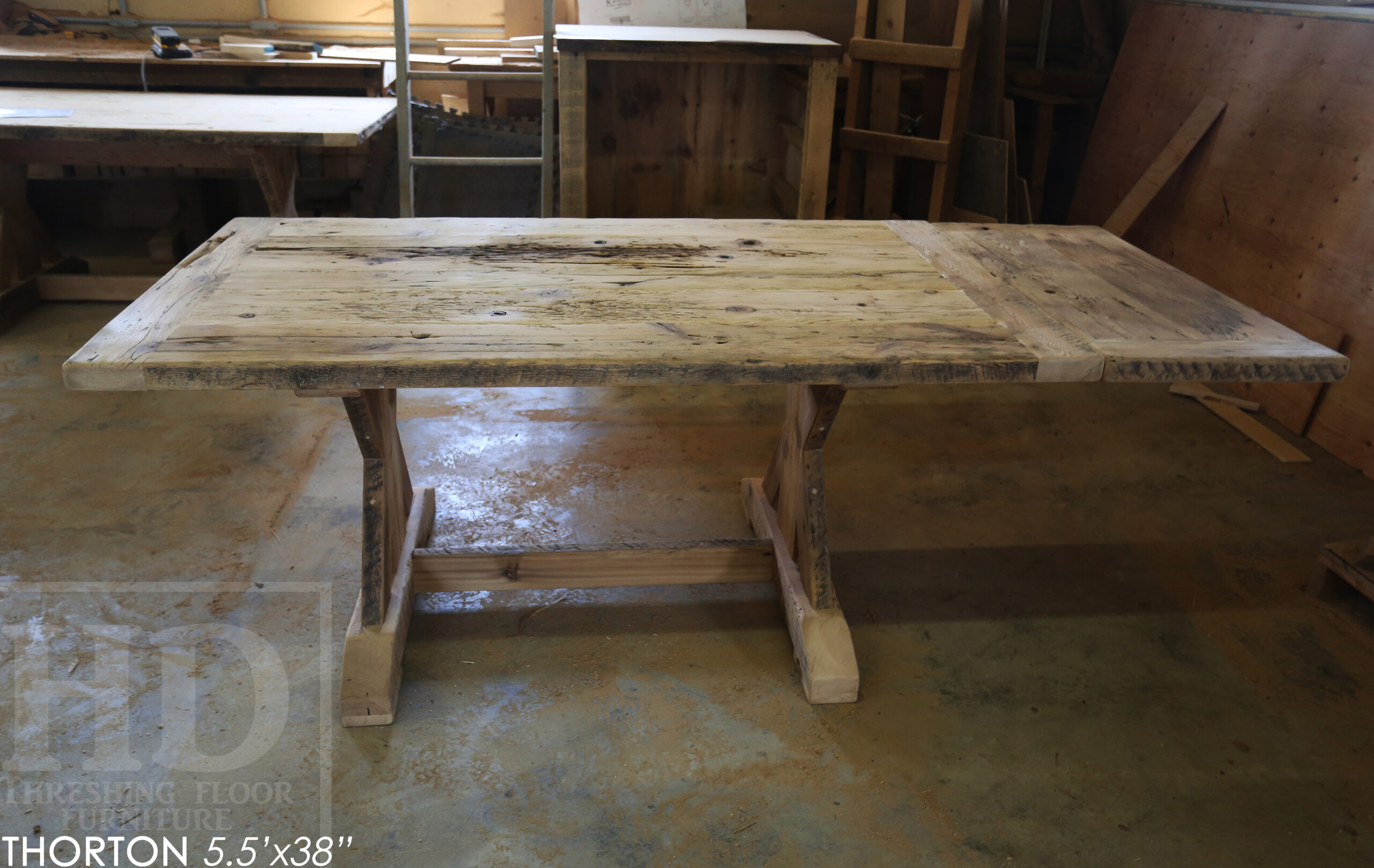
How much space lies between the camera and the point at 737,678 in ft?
6.47

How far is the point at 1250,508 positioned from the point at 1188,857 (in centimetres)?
144

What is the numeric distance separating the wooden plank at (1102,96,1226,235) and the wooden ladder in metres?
0.70

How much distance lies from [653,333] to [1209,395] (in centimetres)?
269

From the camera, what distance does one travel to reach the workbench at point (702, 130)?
322cm

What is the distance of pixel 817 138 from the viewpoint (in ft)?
10.7

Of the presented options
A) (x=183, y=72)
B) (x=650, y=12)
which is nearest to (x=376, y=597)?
(x=650, y=12)

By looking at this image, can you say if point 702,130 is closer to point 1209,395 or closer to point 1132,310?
point 1209,395

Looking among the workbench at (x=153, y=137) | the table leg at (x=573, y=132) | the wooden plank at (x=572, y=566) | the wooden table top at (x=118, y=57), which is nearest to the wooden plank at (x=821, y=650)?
the wooden plank at (x=572, y=566)

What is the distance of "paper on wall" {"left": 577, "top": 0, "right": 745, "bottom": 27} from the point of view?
363 cm

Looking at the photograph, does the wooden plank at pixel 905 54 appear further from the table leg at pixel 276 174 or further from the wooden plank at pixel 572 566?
the wooden plank at pixel 572 566

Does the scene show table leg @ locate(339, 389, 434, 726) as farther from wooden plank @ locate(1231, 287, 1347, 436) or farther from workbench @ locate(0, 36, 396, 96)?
workbench @ locate(0, 36, 396, 96)

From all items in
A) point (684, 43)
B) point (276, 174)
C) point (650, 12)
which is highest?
point (650, 12)

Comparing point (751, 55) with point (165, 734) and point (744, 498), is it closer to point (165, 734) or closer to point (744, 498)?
point (744, 498)

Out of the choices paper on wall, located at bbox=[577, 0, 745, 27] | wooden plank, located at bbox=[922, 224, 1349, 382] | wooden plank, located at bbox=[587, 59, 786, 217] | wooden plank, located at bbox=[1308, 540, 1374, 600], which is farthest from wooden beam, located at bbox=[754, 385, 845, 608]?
paper on wall, located at bbox=[577, 0, 745, 27]
